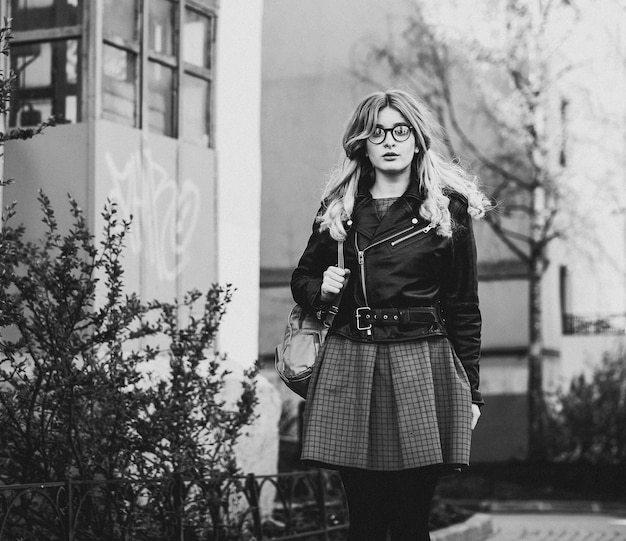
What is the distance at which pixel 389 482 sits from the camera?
4.17m

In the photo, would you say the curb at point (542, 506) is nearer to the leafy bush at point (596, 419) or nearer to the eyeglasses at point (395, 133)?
the leafy bush at point (596, 419)

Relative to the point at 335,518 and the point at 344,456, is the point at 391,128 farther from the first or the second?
the point at 335,518

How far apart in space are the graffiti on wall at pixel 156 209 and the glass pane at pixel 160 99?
396 millimetres

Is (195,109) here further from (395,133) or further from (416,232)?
(416,232)

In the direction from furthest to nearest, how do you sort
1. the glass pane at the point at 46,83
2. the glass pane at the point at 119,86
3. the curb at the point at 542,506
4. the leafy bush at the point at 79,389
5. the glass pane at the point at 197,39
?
the curb at the point at 542,506, the glass pane at the point at 197,39, the glass pane at the point at 119,86, the glass pane at the point at 46,83, the leafy bush at the point at 79,389

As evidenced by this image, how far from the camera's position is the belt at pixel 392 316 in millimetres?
4168

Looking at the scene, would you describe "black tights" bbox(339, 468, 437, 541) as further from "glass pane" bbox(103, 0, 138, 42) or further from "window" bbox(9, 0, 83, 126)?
"glass pane" bbox(103, 0, 138, 42)

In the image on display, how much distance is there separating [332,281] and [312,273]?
0.28 metres

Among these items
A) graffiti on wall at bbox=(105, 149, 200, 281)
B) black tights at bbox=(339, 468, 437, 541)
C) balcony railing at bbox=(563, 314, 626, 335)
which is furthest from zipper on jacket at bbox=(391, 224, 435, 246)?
balcony railing at bbox=(563, 314, 626, 335)

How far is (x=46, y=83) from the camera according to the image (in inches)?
343

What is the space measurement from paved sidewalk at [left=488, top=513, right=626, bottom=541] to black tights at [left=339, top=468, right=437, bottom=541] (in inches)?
282

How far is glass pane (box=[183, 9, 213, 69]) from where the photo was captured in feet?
32.8

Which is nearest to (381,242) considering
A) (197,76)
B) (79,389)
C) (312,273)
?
(312,273)

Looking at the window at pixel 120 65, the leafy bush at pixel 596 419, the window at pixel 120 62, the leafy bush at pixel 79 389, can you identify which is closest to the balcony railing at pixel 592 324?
the leafy bush at pixel 596 419
